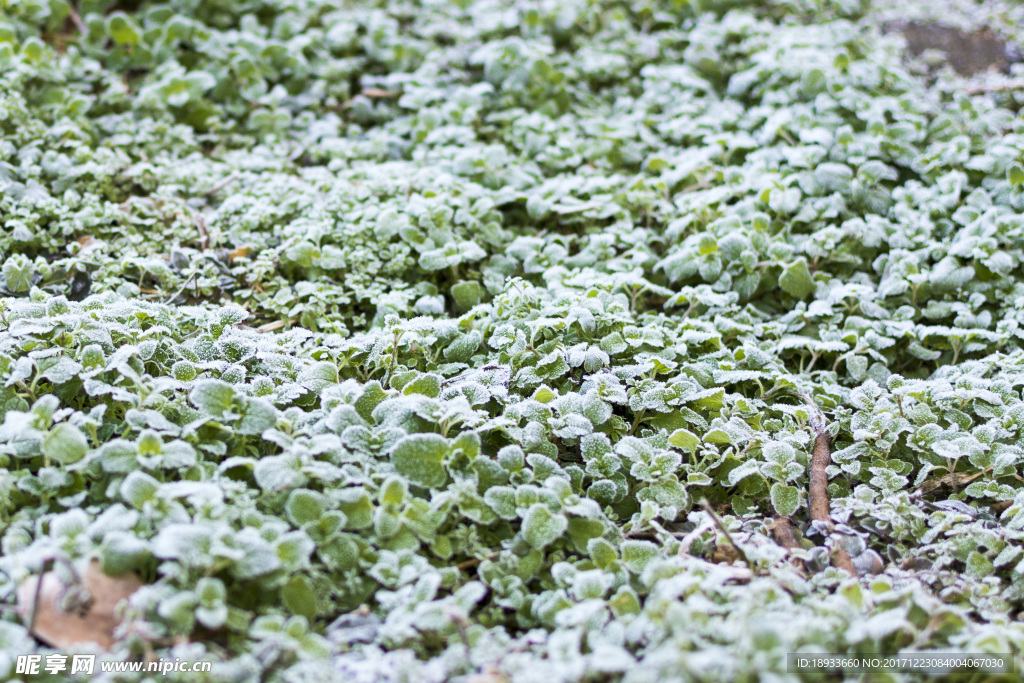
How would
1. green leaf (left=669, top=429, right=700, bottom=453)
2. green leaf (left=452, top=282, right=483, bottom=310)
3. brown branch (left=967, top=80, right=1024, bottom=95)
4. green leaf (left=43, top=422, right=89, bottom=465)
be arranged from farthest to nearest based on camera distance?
brown branch (left=967, top=80, right=1024, bottom=95), green leaf (left=452, top=282, right=483, bottom=310), green leaf (left=669, top=429, right=700, bottom=453), green leaf (left=43, top=422, right=89, bottom=465)

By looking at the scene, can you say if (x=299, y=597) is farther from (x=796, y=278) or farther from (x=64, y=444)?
(x=796, y=278)

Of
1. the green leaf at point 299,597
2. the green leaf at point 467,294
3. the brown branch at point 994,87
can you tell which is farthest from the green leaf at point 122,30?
the brown branch at point 994,87

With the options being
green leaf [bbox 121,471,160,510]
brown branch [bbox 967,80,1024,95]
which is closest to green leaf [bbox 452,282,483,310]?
green leaf [bbox 121,471,160,510]

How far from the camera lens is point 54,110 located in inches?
130

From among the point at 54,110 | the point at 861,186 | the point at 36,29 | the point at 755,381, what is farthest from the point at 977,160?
the point at 36,29

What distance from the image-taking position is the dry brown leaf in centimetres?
143

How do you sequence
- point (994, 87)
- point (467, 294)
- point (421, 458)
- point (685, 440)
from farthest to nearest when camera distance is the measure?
point (994, 87)
point (467, 294)
point (685, 440)
point (421, 458)

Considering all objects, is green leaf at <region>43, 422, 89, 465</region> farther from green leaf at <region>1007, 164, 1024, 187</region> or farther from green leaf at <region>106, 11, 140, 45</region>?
green leaf at <region>1007, 164, 1024, 187</region>

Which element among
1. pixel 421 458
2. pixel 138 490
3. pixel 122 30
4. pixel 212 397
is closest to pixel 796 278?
pixel 421 458

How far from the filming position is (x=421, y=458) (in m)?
1.79

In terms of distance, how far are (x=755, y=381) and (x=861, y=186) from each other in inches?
→ 45.8

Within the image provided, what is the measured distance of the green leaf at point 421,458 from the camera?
178 cm

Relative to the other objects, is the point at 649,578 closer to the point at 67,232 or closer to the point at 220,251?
the point at 220,251

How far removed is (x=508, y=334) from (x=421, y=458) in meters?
0.67
